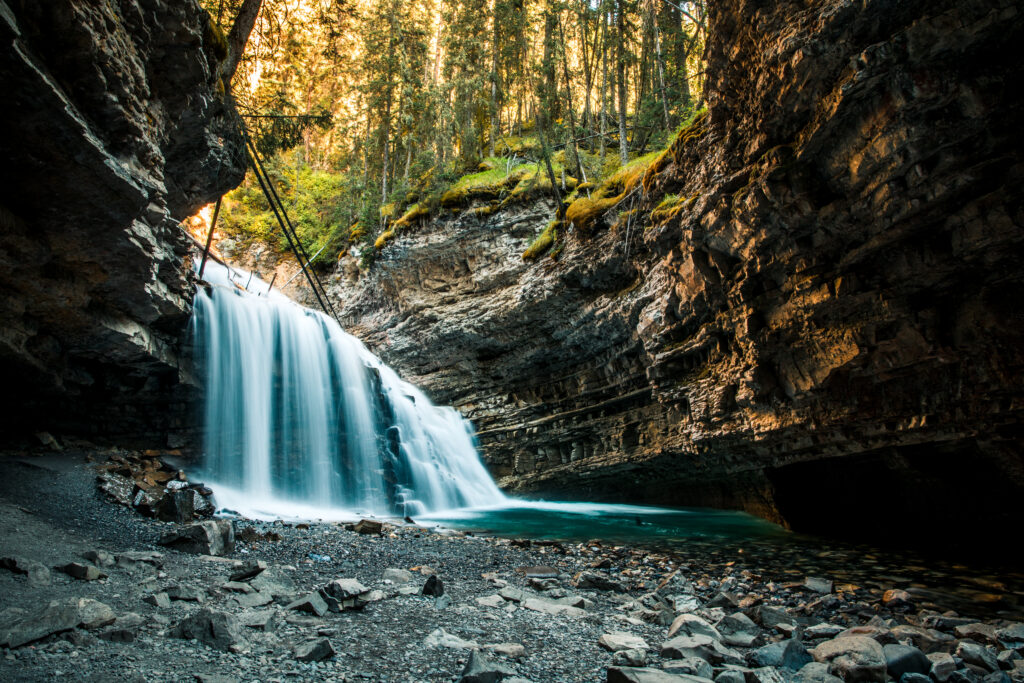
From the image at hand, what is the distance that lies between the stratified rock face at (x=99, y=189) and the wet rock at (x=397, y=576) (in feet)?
17.9

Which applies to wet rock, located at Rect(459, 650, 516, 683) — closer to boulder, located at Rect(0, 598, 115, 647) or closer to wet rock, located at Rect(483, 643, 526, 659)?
wet rock, located at Rect(483, 643, 526, 659)

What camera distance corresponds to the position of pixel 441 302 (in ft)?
58.6

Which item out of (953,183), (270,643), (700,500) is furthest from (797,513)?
(270,643)

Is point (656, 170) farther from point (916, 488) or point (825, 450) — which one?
point (916, 488)

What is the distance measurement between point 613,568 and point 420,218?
15.1 meters

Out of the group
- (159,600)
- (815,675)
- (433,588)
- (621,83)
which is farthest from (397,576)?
(621,83)

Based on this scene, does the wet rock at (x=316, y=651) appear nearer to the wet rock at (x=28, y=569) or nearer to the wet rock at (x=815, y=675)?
the wet rock at (x=28, y=569)

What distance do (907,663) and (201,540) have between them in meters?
6.21

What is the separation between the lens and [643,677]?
244 cm

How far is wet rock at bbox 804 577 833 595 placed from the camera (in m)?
5.21

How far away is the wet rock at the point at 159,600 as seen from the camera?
308 cm

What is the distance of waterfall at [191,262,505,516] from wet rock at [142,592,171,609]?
7195 millimetres

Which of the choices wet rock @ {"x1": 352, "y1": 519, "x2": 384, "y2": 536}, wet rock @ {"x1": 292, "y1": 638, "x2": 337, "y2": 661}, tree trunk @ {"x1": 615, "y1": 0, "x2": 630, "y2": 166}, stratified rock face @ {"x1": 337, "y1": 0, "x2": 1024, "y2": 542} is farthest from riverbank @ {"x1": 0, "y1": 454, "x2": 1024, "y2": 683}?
tree trunk @ {"x1": 615, "y1": 0, "x2": 630, "y2": 166}

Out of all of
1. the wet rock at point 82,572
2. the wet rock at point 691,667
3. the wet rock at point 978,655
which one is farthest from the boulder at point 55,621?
the wet rock at point 978,655
